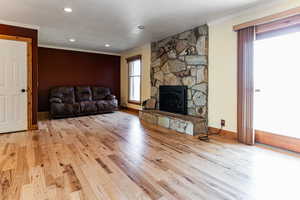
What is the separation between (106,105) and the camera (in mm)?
6129

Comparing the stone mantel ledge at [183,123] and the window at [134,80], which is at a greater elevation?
the window at [134,80]

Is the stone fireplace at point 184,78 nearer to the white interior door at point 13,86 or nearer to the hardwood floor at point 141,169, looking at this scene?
the hardwood floor at point 141,169

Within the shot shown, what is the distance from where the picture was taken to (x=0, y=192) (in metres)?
1.65

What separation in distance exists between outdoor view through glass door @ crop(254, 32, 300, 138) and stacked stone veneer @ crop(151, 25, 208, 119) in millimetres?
1061

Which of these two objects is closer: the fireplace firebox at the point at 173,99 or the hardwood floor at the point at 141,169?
the hardwood floor at the point at 141,169

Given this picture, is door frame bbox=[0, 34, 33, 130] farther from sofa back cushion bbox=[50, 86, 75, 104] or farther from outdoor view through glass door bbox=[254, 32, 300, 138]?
outdoor view through glass door bbox=[254, 32, 300, 138]

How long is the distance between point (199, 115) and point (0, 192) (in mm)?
3526

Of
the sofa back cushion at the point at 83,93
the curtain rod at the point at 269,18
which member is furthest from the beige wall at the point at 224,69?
the sofa back cushion at the point at 83,93

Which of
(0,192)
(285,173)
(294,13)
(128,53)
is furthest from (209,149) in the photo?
(128,53)

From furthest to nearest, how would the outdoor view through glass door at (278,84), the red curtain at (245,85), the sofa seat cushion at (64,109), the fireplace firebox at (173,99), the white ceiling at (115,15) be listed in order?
the sofa seat cushion at (64,109)
the fireplace firebox at (173,99)
the red curtain at (245,85)
the white ceiling at (115,15)
the outdoor view through glass door at (278,84)

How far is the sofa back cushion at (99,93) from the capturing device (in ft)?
21.8

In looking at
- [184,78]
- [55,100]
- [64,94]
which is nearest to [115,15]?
[184,78]

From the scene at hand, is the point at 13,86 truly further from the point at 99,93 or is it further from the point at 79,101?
the point at 99,93

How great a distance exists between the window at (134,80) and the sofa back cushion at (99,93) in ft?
3.06
